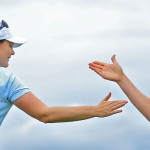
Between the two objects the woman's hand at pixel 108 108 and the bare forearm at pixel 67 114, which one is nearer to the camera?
the woman's hand at pixel 108 108

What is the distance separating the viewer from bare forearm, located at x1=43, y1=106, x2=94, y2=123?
601 inches

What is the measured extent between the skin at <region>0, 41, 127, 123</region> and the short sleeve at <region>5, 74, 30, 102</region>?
0.20 feet

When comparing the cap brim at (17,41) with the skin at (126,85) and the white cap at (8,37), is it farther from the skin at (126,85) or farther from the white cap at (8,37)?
the skin at (126,85)

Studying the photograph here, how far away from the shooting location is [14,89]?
15.2 meters

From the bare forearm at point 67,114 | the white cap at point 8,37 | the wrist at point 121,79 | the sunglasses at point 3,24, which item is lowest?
the bare forearm at point 67,114

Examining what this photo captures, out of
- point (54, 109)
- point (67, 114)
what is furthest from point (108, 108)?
point (54, 109)

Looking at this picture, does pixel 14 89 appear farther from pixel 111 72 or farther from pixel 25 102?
pixel 111 72

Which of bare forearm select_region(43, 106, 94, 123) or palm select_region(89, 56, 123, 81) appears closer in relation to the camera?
palm select_region(89, 56, 123, 81)

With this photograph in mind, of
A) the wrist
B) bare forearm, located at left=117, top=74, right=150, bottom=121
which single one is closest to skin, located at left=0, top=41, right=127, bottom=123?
bare forearm, located at left=117, top=74, right=150, bottom=121

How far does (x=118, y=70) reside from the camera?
14.9 metres

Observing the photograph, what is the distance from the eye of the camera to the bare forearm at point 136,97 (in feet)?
48.8

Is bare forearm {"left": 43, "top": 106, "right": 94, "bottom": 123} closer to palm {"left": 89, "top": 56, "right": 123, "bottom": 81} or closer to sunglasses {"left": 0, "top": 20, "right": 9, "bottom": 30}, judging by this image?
palm {"left": 89, "top": 56, "right": 123, "bottom": 81}

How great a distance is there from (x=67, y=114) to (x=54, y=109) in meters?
0.21

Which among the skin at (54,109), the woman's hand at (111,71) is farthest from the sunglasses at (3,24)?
the woman's hand at (111,71)
